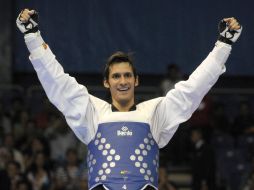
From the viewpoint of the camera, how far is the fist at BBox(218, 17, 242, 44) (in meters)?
6.95

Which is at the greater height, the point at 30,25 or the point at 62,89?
the point at 30,25

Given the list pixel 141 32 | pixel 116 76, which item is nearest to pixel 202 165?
pixel 141 32

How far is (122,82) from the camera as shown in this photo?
6.90 metres

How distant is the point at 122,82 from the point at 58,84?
0.46m

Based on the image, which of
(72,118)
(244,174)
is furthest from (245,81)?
(72,118)

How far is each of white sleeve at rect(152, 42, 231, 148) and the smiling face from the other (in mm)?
263

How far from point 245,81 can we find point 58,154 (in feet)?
16.1

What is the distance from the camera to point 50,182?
13.1 m

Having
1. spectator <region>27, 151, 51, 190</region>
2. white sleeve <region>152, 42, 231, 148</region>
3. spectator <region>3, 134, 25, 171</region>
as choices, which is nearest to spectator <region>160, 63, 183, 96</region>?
spectator <region>27, 151, 51, 190</region>

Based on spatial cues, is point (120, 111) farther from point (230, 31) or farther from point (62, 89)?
point (230, 31)

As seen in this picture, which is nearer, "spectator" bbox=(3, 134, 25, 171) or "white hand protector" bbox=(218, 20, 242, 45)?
"white hand protector" bbox=(218, 20, 242, 45)

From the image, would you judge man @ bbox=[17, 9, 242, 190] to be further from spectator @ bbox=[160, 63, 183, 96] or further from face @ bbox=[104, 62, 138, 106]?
spectator @ bbox=[160, 63, 183, 96]

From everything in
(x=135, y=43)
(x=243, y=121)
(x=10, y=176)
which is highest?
(x=135, y=43)

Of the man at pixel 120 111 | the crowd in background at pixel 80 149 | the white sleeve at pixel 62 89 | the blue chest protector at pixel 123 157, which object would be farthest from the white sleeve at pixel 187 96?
the crowd in background at pixel 80 149
